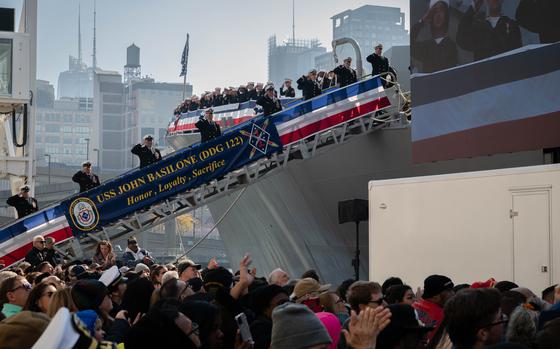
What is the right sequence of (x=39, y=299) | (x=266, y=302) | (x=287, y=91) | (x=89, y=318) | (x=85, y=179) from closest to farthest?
(x=89, y=318), (x=266, y=302), (x=39, y=299), (x=85, y=179), (x=287, y=91)

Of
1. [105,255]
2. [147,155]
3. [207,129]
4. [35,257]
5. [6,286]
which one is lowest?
[35,257]

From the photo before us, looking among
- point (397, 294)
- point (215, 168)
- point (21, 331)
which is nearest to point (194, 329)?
point (21, 331)

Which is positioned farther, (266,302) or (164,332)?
(266,302)

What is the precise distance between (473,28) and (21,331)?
14.0m

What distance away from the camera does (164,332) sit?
5.29 m

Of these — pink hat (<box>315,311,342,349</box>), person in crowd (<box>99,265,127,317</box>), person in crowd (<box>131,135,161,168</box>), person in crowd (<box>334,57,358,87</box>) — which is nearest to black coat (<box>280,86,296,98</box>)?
person in crowd (<box>334,57,358,87</box>)

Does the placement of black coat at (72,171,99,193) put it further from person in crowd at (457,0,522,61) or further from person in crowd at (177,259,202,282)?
person in crowd at (177,259,202,282)

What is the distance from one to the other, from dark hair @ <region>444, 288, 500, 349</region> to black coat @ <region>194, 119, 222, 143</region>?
18.3m

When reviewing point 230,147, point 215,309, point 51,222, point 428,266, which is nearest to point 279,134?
point 230,147

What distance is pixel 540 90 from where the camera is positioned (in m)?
15.9

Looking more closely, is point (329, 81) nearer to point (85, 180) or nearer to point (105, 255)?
point (85, 180)

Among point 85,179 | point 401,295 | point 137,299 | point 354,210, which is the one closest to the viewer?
point 137,299

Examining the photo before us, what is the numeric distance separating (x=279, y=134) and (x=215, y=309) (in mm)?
17675

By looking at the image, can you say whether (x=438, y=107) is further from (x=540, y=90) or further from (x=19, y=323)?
(x=19, y=323)
